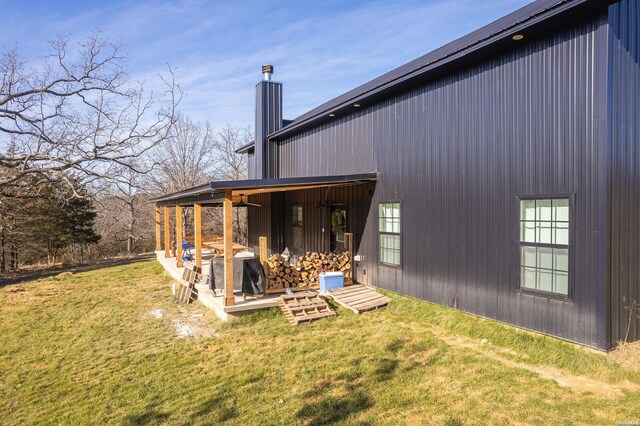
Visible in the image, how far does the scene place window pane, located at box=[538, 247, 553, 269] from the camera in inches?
213

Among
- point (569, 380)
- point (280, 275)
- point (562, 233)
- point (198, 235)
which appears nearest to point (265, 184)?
point (280, 275)

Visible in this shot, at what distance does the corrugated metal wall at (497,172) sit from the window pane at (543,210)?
0.17 meters

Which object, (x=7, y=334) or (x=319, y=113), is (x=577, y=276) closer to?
(x=319, y=113)

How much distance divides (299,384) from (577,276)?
3753 mm

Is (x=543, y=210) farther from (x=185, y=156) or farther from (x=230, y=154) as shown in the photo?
(x=230, y=154)

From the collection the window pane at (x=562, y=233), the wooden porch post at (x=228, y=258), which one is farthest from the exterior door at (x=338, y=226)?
the window pane at (x=562, y=233)

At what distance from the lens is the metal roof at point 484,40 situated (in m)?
4.94

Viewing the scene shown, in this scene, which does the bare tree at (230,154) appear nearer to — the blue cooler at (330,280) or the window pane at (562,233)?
the blue cooler at (330,280)

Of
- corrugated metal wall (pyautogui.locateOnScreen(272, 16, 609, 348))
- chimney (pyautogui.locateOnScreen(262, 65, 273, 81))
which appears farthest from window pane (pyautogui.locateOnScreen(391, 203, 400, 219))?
chimney (pyautogui.locateOnScreen(262, 65, 273, 81))

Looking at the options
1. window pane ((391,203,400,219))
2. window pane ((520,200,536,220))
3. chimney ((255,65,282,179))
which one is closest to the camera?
window pane ((520,200,536,220))

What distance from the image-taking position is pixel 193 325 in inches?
283

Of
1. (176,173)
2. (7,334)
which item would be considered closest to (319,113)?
(7,334)

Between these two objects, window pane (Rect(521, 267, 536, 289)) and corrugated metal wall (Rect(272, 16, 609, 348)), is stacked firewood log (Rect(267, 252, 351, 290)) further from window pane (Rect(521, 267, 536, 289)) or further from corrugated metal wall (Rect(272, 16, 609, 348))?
window pane (Rect(521, 267, 536, 289))

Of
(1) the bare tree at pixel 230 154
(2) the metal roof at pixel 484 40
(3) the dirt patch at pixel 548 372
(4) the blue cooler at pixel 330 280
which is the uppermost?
(1) the bare tree at pixel 230 154
